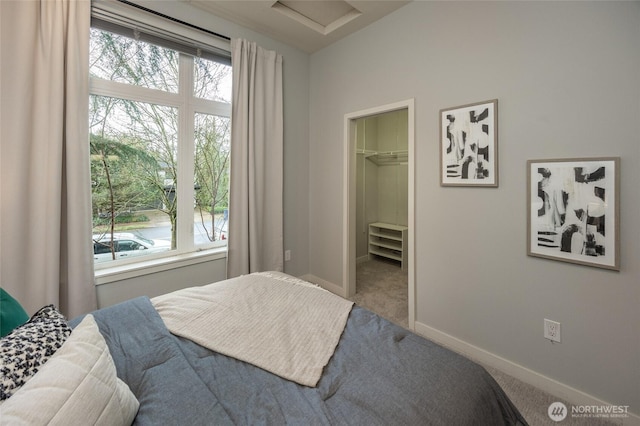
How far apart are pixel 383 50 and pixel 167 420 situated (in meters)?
3.01

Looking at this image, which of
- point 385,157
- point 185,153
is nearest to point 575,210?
point 185,153

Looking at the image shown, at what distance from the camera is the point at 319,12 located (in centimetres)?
265

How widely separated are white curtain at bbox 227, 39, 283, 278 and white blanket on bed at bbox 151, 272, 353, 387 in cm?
103

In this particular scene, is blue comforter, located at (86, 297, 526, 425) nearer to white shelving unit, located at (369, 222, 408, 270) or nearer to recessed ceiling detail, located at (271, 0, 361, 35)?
recessed ceiling detail, located at (271, 0, 361, 35)

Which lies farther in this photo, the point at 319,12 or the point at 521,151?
the point at 319,12

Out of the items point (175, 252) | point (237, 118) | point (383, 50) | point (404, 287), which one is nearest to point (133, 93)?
point (237, 118)

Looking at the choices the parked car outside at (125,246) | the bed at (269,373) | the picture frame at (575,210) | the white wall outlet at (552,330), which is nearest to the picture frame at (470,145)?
the picture frame at (575,210)

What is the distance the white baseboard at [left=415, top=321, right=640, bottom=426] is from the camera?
1.61 meters

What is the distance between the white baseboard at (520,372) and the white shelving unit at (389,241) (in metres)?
1.84

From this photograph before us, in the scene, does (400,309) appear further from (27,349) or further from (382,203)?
(27,349)

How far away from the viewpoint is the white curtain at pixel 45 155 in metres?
1.71

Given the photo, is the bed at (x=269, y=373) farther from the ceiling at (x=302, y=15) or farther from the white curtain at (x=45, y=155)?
the ceiling at (x=302, y=15)

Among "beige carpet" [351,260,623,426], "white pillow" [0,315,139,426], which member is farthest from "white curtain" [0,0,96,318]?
"beige carpet" [351,260,623,426]

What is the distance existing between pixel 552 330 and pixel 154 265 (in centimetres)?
299
